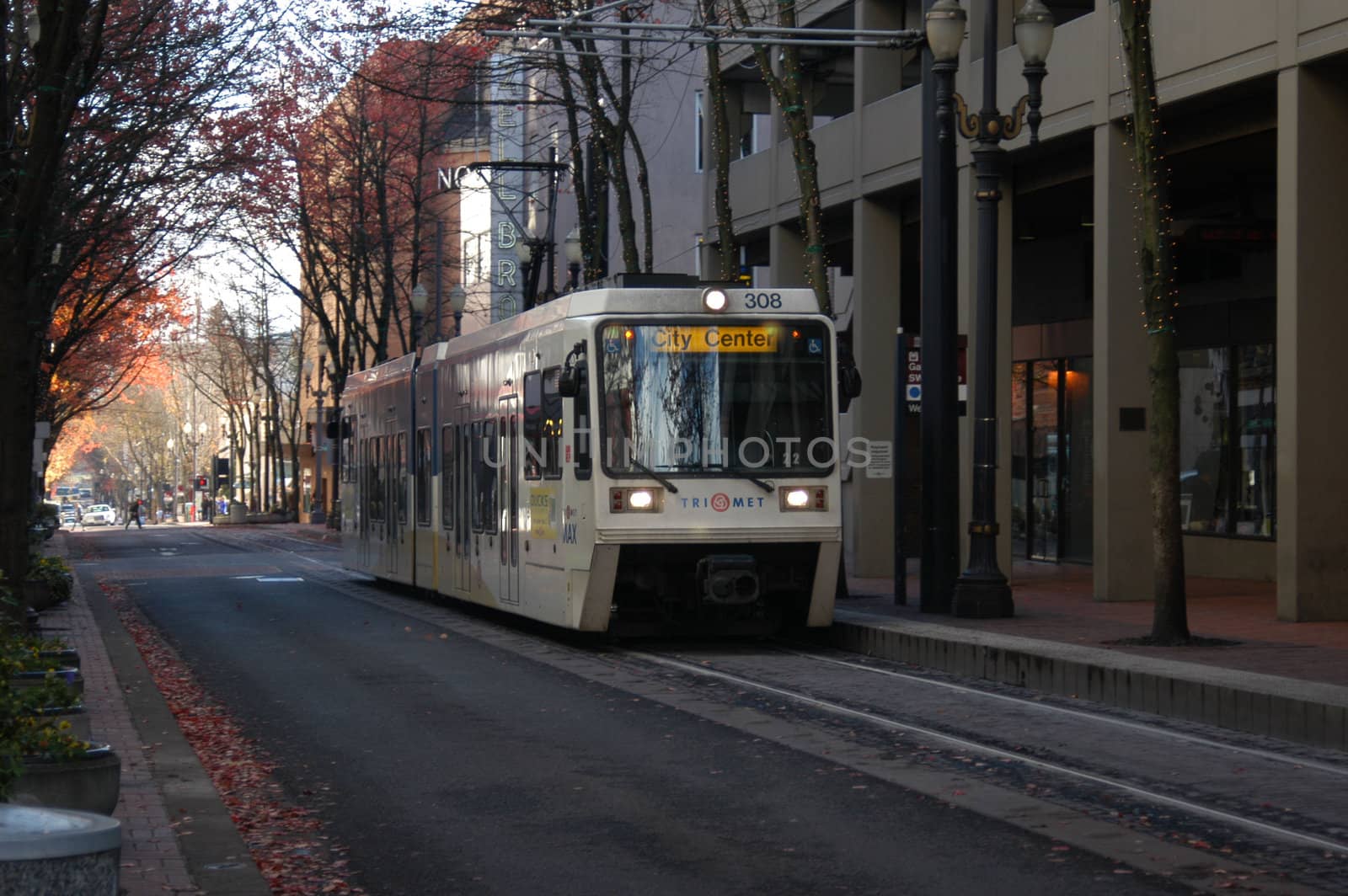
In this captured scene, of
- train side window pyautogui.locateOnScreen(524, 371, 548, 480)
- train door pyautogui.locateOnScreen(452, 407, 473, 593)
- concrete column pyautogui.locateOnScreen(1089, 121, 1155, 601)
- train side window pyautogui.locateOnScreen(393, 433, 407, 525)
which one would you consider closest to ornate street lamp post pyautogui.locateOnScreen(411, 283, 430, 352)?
train side window pyautogui.locateOnScreen(393, 433, 407, 525)

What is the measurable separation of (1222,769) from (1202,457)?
18335 mm

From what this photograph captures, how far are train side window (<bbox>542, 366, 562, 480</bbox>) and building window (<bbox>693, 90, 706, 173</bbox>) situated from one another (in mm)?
23922

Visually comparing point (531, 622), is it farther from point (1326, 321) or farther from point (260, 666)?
point (1326, 321)

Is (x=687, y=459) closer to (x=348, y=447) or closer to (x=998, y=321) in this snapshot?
(x=998, y=321)

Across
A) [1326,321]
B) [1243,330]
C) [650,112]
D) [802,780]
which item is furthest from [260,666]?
[650,112]

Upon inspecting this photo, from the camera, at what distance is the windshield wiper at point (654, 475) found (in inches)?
693

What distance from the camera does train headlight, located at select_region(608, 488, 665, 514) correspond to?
1752 centimetres

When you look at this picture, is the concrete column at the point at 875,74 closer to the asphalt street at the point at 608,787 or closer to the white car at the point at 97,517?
the asphalt street at the point at 608,787

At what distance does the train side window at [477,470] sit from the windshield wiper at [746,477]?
5.22 meters

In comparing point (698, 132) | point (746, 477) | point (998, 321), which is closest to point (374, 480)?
point (998, 321)

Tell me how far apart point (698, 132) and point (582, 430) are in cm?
2817

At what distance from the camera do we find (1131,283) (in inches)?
911

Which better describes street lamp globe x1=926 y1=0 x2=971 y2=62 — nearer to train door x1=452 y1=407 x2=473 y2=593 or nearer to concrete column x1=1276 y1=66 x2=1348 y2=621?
concrete column x1=1276 y1=66 x2=1348 y2=621

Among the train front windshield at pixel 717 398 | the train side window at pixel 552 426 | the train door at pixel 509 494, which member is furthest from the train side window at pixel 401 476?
the train front windshield at pixel 717 398
